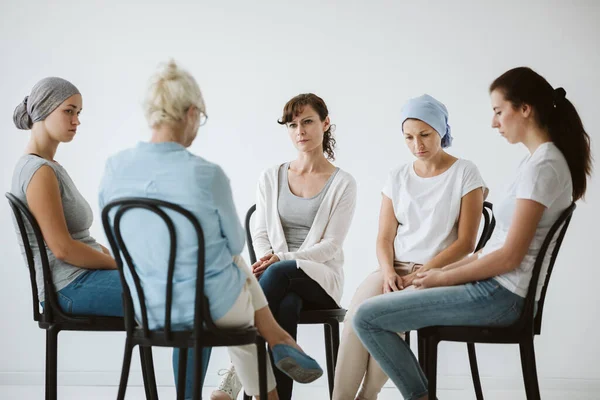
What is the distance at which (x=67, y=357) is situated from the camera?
13.0ft

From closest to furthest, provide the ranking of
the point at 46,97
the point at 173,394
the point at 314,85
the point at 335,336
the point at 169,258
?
the point at 169,258 < the point at 46,97 < the point at 335,336 < the point at 173,394 < the point at 314,85

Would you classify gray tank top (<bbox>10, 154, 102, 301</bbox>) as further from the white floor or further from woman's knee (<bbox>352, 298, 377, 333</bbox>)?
the white floor

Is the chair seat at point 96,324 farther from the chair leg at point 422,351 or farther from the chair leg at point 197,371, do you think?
the chair leg at point 422,351

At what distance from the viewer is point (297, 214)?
112 inches

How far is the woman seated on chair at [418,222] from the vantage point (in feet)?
7.86

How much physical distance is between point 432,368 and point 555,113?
0.81 m

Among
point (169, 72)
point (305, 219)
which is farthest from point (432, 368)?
point (169, 72)

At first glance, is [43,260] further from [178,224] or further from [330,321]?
[330,321]

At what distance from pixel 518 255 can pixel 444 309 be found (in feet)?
0.84

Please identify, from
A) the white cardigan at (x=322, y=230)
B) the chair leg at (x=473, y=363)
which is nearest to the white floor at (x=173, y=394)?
the chair leg at (x=473, y=363)

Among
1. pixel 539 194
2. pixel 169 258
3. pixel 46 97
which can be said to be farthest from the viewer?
pixel 46 97

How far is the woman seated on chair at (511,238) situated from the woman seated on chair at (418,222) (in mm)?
276

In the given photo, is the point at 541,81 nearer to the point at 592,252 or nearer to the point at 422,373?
the point at 422,373

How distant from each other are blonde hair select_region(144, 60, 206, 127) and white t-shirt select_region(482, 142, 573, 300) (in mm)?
908
